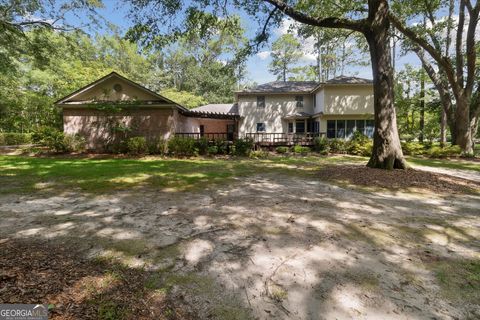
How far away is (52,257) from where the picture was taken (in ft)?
10.9

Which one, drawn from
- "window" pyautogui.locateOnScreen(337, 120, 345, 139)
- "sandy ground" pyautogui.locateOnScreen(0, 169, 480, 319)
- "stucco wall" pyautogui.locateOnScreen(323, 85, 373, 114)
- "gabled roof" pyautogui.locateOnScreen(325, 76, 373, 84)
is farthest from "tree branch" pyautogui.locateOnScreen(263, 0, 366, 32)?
"window" pyautogui.locateOnScreen(337, 120, 345, 139)

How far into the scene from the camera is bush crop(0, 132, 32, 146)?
23016 millimetres

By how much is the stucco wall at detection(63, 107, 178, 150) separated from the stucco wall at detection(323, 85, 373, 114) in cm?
1246

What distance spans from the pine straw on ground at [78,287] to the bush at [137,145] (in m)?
13.5

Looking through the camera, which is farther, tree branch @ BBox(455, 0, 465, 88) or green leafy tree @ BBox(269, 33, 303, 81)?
green leafy tree @ BBox(269, 33, 303, 81)

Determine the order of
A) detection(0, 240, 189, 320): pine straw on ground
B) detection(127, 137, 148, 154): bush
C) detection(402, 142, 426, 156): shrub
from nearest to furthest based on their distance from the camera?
1. detection(0, 240, 189, 320): pine straw on ground
2. detection(127, 137, 148, 154): bush
3. detection(402, 142, 426, 156): shrub

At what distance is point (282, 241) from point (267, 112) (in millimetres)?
21091

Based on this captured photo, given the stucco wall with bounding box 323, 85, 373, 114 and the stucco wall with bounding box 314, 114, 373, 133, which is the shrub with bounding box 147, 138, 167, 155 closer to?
the stucco wall with bounding box 314, 114, 373, 133

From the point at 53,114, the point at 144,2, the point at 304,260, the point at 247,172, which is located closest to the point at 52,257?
the point at 304,260

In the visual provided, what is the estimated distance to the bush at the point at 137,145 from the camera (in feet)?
53.7

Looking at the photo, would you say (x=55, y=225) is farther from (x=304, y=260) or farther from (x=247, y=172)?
(x=247, y=172)

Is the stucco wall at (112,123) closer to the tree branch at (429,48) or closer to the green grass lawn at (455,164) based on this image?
the tree branch at (429,48)

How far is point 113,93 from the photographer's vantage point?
17766 mm

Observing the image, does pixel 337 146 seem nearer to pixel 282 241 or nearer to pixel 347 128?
pixel 347 128
